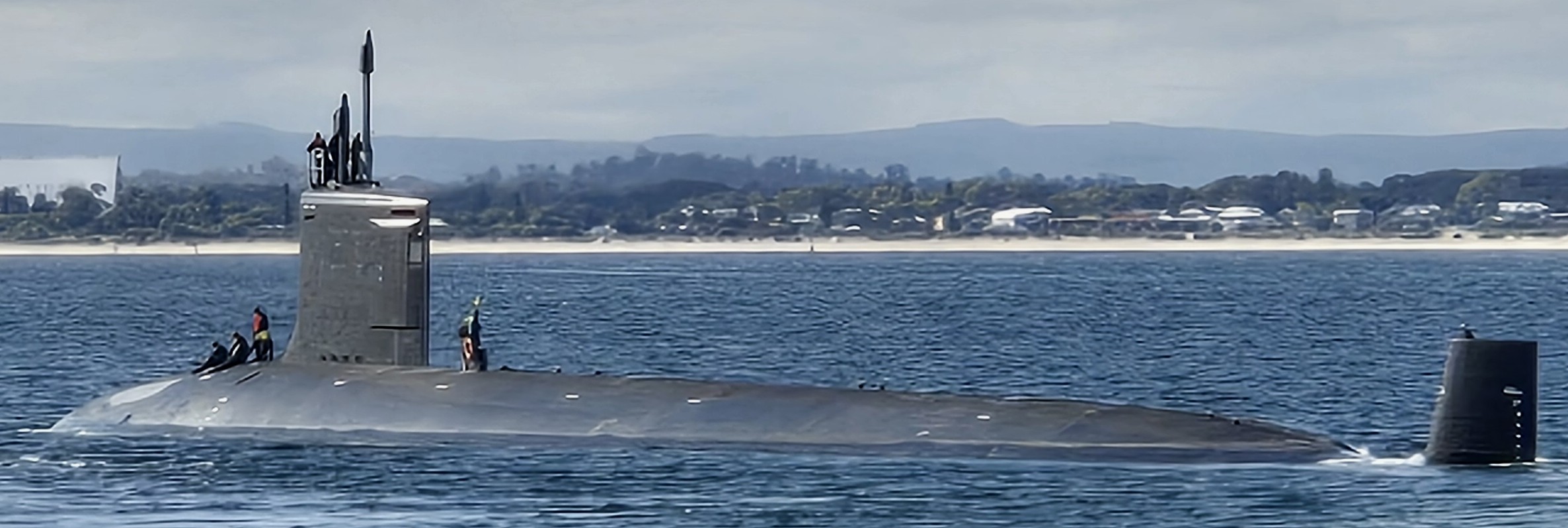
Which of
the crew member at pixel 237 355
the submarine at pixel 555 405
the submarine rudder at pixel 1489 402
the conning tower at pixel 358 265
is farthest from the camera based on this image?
the crew member at pixel 237 355

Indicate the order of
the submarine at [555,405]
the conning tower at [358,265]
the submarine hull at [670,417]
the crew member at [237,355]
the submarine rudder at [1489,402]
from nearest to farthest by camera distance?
the submarine rudder at [1489,402]
the submarine at [555,405]
the submarine hull at [670,417]
the conning tower at [358,265]
the crew member at [237,355]

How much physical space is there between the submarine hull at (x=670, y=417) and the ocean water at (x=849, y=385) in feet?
0.79

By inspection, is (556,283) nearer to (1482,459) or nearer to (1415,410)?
(1415,410)

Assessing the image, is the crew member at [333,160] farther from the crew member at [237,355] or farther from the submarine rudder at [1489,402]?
the submarine rudder at [1489,402]

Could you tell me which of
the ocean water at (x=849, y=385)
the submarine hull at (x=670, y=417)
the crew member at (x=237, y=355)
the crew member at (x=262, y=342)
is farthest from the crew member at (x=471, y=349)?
the crew member at (x=237, y=355)

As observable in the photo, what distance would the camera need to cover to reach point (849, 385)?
2135 inches

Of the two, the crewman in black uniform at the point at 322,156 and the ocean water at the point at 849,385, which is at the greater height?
the crewman in black uniform at the point at 322,156

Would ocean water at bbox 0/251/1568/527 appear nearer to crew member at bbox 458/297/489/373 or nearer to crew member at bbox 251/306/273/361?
crew member at bbox 458/297/489/373

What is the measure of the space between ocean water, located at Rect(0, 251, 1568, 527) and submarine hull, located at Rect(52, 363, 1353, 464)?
0.79 feet

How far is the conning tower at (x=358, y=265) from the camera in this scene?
35562 millimetres

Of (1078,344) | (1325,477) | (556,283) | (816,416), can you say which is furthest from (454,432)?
(556,283)

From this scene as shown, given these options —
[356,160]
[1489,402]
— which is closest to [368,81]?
[356,160]

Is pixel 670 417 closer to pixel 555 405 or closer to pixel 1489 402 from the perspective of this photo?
pixel 555 405

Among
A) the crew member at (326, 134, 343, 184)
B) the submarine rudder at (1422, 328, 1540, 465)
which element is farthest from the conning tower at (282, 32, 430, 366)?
the submarine rudder at (1422, 328, 1540, 465)
